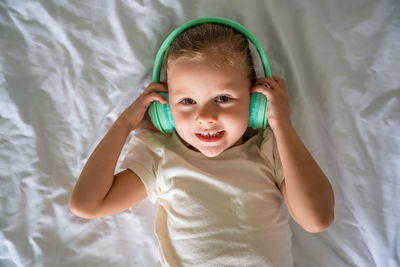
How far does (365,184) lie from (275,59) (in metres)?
0.71

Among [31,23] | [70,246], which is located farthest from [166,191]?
[31,23]

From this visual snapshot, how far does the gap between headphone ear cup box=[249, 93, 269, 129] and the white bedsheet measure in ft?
0.92

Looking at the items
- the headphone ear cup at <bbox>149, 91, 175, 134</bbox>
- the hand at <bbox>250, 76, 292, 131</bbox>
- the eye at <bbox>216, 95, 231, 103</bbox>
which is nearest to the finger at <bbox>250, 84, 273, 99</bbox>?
the hand at <bbox>250, 76, 292, 131</bbox>

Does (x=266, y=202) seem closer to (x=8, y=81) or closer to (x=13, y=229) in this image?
(x=13, y=229)

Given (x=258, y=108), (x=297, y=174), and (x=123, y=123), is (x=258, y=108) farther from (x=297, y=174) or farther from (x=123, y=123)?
(x=123, y=123)

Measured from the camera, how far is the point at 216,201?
1.27 metres

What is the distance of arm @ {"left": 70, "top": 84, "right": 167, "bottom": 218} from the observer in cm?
122

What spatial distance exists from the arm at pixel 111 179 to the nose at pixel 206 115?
0.73 ft

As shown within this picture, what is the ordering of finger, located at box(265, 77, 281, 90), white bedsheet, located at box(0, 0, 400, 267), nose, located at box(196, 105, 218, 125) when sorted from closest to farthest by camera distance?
nose, located at box(196, 105, 218, 125) < finger, located at box(265, 77, 281, 90) < white bedsheet, located at box(0, 0, 400, 267)

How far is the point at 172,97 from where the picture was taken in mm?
1241

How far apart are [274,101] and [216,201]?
18.5 inches

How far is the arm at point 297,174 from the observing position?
3.77ft

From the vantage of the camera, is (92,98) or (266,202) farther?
(92,98)

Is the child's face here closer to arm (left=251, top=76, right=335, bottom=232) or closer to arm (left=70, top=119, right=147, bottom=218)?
arm (left=251, top=76, right=335, bottom=232)
